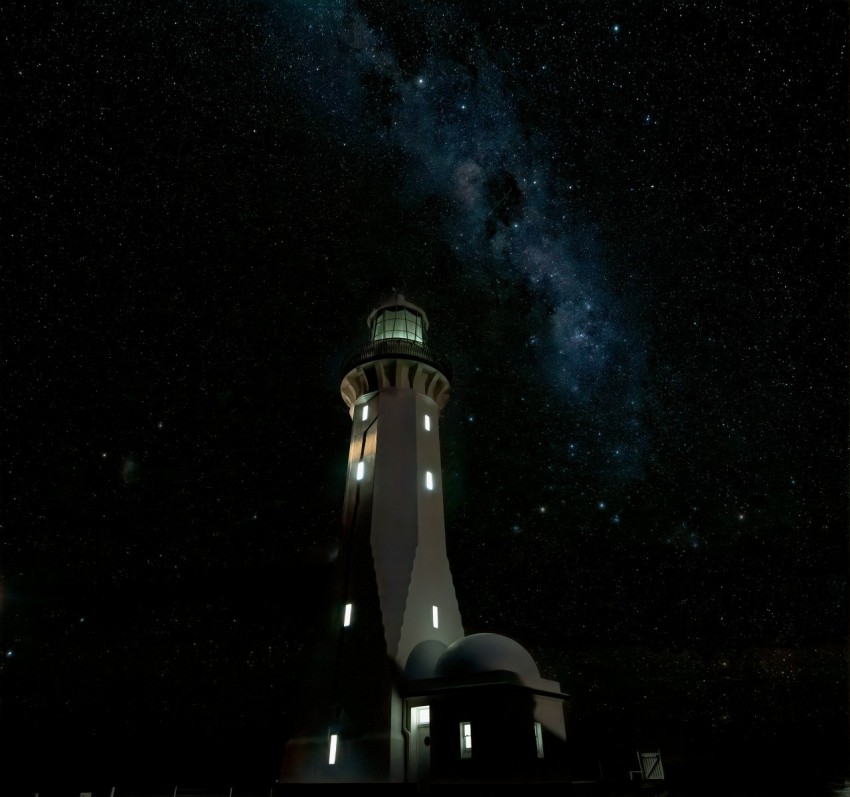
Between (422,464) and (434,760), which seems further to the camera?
(422,464)

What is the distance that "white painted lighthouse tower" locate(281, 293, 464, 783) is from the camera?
18.3 meters

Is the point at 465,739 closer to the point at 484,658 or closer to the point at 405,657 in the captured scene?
the point at 484,658

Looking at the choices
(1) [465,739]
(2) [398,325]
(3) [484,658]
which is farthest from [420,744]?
(2) [398,325]

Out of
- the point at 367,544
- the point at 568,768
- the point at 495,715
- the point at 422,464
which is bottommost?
the point at 568,768

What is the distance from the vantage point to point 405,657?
63.5ft

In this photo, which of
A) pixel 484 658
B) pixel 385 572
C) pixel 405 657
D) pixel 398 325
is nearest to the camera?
pixel 484 658

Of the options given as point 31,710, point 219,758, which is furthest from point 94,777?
point 31,710

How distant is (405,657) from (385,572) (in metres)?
3.17

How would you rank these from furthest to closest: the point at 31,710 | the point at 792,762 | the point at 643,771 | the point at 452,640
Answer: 1. the point at 792,762
2. the point at 31,710
3. the point at 452,640
4. the point at 643,771

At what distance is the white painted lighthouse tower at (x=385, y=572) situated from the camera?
1828 cm

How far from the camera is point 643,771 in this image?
19.6 m

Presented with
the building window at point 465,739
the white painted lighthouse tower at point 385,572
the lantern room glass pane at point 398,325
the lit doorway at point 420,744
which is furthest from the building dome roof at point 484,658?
the lantern room glass pane at point 398,325

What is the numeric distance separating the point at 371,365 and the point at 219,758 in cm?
5179

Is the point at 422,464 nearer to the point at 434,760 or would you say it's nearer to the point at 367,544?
the point at 367,544
